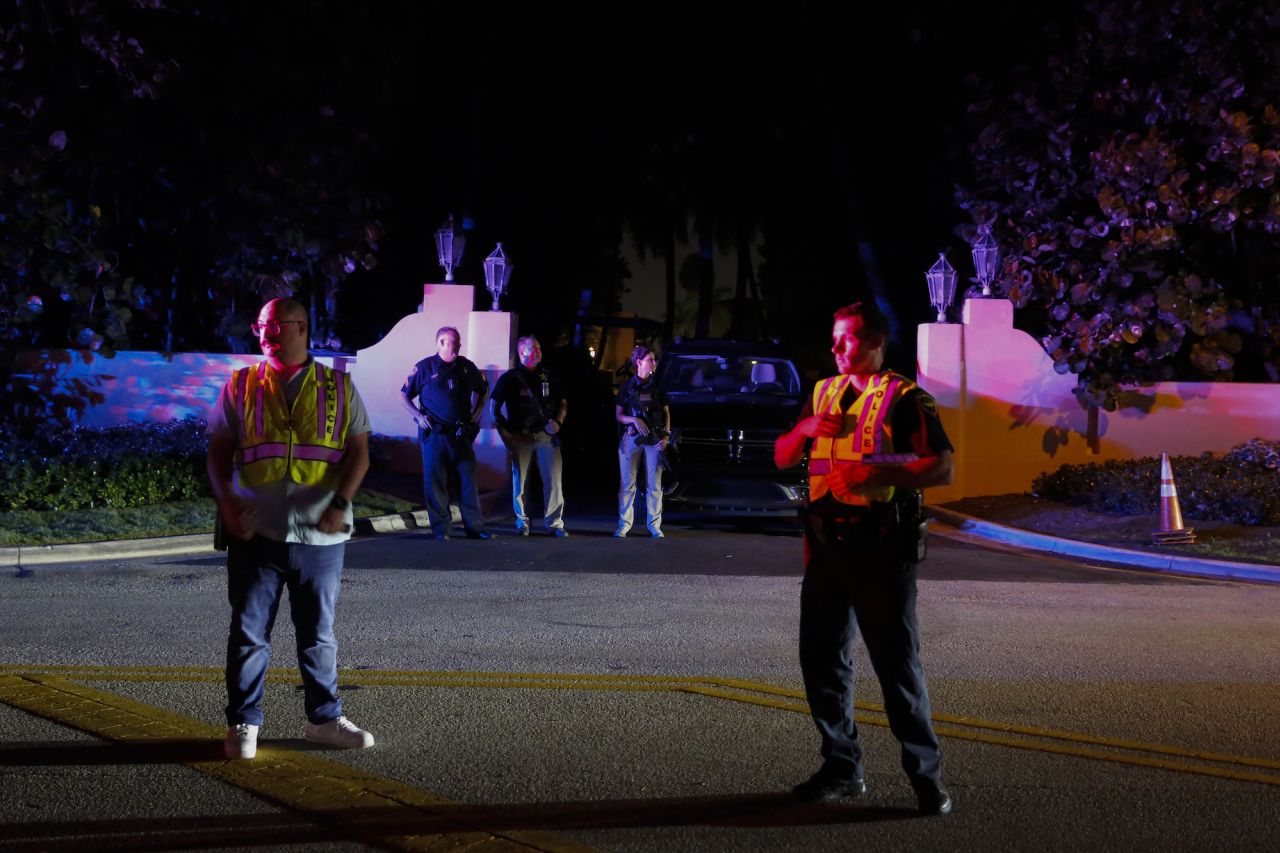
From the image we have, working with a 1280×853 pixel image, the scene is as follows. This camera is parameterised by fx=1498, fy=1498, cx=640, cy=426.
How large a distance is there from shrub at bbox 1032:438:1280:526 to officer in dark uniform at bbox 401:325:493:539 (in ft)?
24.2

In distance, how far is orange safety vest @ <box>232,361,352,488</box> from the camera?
5.94 metres

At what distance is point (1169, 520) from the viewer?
15109mm

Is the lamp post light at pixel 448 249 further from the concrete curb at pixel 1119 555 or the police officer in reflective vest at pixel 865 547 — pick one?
the police officer in reflective vest at pixel 865 547

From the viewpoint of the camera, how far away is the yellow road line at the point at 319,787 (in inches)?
196

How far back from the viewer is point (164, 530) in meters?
14.3

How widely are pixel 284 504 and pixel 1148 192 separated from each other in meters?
15.3

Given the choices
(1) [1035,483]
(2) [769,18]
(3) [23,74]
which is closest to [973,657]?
(1) [1035,483]

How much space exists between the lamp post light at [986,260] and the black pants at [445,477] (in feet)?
27.8

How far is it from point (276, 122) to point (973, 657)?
50.7ft

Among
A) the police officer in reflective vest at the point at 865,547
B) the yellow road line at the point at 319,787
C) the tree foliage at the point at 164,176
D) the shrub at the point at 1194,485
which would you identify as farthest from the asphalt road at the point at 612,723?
the tree foliage at the point at 164,176

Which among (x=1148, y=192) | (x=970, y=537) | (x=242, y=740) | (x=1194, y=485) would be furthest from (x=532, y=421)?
(x=1148, y=192)

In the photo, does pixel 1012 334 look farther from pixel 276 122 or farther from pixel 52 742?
pixel 52 742

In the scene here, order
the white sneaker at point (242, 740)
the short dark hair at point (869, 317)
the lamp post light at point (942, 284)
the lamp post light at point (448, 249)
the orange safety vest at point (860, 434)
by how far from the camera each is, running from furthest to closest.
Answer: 1. the lamp post light at point (448, 249)
2. the lamp post light at point (942, 284)
3. the white sneaker at point (242, 740)
4. the short dark hair at point (869, 317)
5. the orange safety vest at point (860, 434)

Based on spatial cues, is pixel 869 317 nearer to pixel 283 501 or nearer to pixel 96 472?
pixel 283 501
